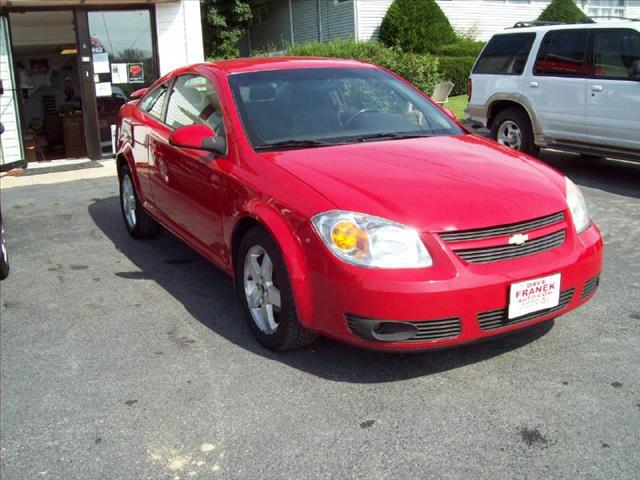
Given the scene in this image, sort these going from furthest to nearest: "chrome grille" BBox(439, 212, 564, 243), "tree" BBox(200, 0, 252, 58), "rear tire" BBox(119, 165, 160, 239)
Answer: "tree" BBox(200, 0, 252, 58), "rear tire" BBox(119, 165, 160, 239), "chrome grille" BBox(439, 212, 564, 243)

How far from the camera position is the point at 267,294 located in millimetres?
3693

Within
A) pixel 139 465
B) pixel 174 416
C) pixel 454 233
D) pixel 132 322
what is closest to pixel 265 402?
pixel 174 416

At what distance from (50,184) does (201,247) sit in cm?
578

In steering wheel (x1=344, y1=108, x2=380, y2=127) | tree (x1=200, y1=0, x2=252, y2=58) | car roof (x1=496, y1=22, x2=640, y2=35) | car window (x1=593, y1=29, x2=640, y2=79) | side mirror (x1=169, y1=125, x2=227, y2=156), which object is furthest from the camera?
tree (x1=200, y1=0, x2=252, y2=58)

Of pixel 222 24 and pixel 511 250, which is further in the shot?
pixel 222 24

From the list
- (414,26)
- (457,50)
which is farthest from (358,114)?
(414,26)

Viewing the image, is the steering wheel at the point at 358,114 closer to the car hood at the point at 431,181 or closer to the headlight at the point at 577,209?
the car hood at the point at 431,181

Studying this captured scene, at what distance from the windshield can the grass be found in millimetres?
9450

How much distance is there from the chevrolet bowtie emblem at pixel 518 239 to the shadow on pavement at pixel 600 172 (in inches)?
191

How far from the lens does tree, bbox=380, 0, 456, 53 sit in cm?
1936

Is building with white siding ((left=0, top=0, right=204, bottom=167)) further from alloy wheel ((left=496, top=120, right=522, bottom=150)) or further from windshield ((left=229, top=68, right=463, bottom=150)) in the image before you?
windshield ((left=229, top=68, right=463, bottom=150))

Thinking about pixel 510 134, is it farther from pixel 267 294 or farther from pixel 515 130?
pixel 267 294

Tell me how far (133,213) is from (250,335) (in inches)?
106

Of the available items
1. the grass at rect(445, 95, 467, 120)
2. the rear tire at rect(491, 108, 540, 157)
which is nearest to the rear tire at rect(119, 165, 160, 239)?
the rear tire at rect(491, 108, 540, 157)
